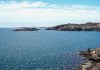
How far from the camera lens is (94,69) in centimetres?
7350

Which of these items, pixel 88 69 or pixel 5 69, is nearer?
pixel 88 69

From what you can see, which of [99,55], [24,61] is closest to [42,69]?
[24,61]

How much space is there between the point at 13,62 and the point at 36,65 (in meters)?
11.1

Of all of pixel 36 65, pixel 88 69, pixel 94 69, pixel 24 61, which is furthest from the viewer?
pixel 24 61

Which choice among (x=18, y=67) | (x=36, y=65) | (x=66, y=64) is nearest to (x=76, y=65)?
(x=66, y=64)

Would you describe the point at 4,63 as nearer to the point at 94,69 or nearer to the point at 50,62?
the point at 50,62

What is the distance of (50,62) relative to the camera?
95.8 metres

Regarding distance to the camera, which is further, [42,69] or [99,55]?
[99,55]

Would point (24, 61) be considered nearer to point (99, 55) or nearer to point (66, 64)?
point (66, 64)

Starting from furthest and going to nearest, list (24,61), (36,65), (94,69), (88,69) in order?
(24,61) < (36,65) < (88,69) < (94,69)

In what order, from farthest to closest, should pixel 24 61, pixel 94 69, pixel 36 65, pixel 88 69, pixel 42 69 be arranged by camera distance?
pixel 24 61 → pixel 36 65 → pixel 42 69 → pixel 88 69 → pixel 94 69

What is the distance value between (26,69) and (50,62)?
1409cm

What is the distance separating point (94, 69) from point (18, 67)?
2923 centimetres

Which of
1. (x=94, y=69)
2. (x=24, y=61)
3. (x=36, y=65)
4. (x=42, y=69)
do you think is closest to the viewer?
(x=94, y=69)
